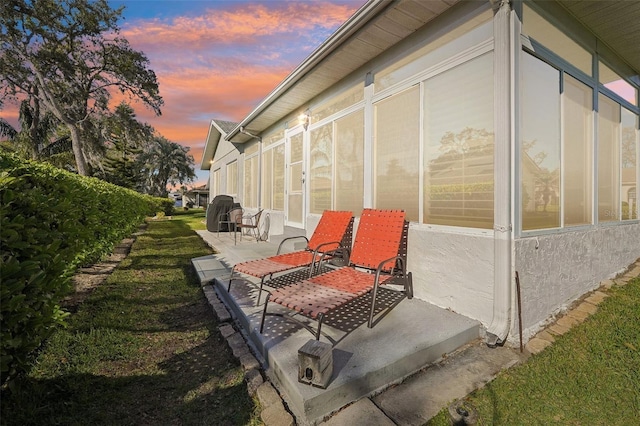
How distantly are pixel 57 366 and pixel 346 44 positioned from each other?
17.1ft

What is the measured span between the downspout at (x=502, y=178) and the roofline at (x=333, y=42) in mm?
1387

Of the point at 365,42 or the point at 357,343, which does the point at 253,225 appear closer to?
the point at 365,42

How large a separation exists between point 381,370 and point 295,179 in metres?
6.03

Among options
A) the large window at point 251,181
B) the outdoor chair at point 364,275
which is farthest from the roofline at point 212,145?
the outdoor chair at point 364,275

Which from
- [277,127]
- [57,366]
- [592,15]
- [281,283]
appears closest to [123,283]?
[57,366]

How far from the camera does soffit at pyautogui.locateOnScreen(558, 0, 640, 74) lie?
3605 millimetres

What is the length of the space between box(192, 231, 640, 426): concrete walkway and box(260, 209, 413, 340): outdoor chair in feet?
0.95

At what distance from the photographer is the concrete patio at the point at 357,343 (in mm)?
2219

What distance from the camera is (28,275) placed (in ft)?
6.98

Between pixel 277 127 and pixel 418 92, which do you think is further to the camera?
pixel 277 127

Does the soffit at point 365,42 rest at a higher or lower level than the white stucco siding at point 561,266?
higher

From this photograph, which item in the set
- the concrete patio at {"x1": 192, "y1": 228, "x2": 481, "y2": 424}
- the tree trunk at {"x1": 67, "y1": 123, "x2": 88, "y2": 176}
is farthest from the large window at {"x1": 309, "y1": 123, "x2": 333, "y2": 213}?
the tree trunk at {"x1": 67, "y1": 123, "x2": 88, "y2": 176}

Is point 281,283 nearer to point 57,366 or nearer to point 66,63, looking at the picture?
point 57,366

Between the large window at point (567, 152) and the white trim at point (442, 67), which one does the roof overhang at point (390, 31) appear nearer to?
the white trim at point (442, 67)
